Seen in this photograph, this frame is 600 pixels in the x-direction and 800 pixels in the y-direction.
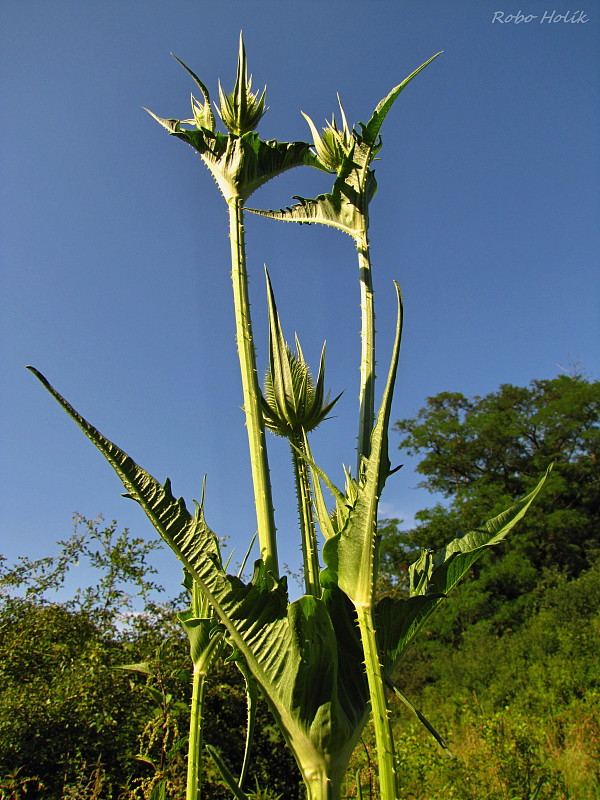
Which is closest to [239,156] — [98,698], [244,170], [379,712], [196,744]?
[244,170]

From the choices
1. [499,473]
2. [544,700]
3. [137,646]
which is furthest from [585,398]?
[137,646]

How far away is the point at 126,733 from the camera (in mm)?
3301

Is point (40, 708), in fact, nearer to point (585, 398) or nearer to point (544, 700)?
point (544, 700)

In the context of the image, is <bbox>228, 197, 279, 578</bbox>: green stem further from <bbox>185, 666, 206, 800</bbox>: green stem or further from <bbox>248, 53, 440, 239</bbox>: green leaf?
<bbox>185, 666, 206, 800</bbox>: green stem

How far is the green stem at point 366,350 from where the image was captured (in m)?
1.04

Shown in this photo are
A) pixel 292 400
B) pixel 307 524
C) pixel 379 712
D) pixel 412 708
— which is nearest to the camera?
pixel 379 712

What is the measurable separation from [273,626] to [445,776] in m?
4.70

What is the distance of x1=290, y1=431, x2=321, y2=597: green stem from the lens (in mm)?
1021

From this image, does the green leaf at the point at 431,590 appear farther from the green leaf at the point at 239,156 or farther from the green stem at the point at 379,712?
the green leaf at the point at 239,156

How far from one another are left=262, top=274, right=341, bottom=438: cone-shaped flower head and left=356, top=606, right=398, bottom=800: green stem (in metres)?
0.53

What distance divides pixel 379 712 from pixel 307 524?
1.39 ft

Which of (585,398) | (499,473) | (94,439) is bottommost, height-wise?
(94,439)

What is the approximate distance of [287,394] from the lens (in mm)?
1218

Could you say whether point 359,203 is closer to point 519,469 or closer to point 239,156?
point 239,156
